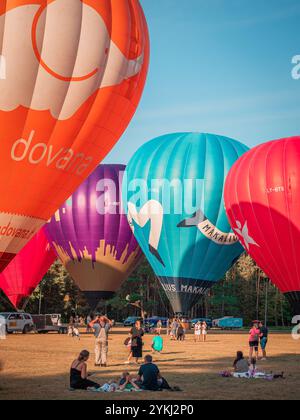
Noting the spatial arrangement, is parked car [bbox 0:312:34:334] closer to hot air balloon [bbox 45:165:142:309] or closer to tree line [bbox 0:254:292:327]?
hot air balloon [bbox 45:165:142:309]

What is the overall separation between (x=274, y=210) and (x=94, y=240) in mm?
16949

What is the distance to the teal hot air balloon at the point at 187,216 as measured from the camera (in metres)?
41.8

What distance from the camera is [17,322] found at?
45844mm

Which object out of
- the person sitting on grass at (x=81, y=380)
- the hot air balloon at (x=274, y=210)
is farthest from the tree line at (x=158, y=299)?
the person sitting on grass at (x=81, y=380)

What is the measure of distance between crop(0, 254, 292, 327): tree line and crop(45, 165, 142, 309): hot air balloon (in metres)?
25.7

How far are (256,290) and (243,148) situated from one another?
4496cm

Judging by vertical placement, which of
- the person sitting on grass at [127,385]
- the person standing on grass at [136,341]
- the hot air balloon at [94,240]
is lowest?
the person sitting on grass at [127,385]

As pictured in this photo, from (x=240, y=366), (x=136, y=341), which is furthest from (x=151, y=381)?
(x=136, y=341)

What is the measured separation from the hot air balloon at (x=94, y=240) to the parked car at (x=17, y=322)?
453 cm

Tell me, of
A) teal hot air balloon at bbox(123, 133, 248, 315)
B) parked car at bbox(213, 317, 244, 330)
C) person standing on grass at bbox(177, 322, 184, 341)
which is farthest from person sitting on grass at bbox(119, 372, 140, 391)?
parked car at bbox(213, 317, 244, 330)

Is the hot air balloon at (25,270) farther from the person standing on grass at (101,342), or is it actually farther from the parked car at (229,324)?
the person standing on grass at (101,342)

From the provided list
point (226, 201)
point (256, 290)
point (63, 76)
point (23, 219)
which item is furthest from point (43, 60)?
point (256, 290)

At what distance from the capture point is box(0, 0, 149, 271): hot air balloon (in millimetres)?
19359

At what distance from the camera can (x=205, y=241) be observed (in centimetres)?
4175
